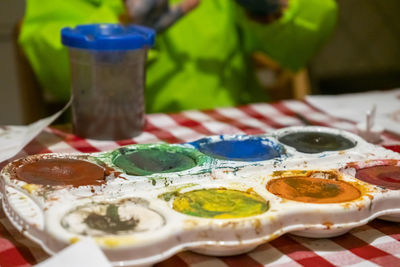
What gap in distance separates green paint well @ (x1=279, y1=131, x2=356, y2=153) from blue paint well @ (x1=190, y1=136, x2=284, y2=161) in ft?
0.12

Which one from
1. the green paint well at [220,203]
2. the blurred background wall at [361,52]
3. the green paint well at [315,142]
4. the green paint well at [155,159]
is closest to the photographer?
the green paint well at [220,203]

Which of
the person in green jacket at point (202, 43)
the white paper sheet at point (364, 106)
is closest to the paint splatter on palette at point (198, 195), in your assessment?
the white paper sheet at point (364, 106)

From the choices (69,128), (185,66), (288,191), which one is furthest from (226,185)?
(185,66)

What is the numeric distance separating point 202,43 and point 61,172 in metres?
0.82

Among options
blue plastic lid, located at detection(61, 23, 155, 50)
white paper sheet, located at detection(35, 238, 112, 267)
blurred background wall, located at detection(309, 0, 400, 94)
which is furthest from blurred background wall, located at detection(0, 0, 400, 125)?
white paper sheet, located at detection(35, 238, 112, 267)

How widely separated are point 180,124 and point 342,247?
55 cm

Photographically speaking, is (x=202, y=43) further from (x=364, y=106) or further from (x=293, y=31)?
(x=364, y=106)

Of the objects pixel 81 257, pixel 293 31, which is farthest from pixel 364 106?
pixel 81 257

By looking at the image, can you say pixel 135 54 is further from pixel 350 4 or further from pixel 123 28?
pixel 350 4

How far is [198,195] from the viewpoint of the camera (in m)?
0.68

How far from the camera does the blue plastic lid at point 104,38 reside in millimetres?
932

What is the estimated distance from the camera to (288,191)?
71cm

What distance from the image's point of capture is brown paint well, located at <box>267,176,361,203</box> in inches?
27.0

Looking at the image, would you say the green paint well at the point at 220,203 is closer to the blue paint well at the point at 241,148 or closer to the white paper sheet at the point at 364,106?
the blue paint well at the point at 241,148
